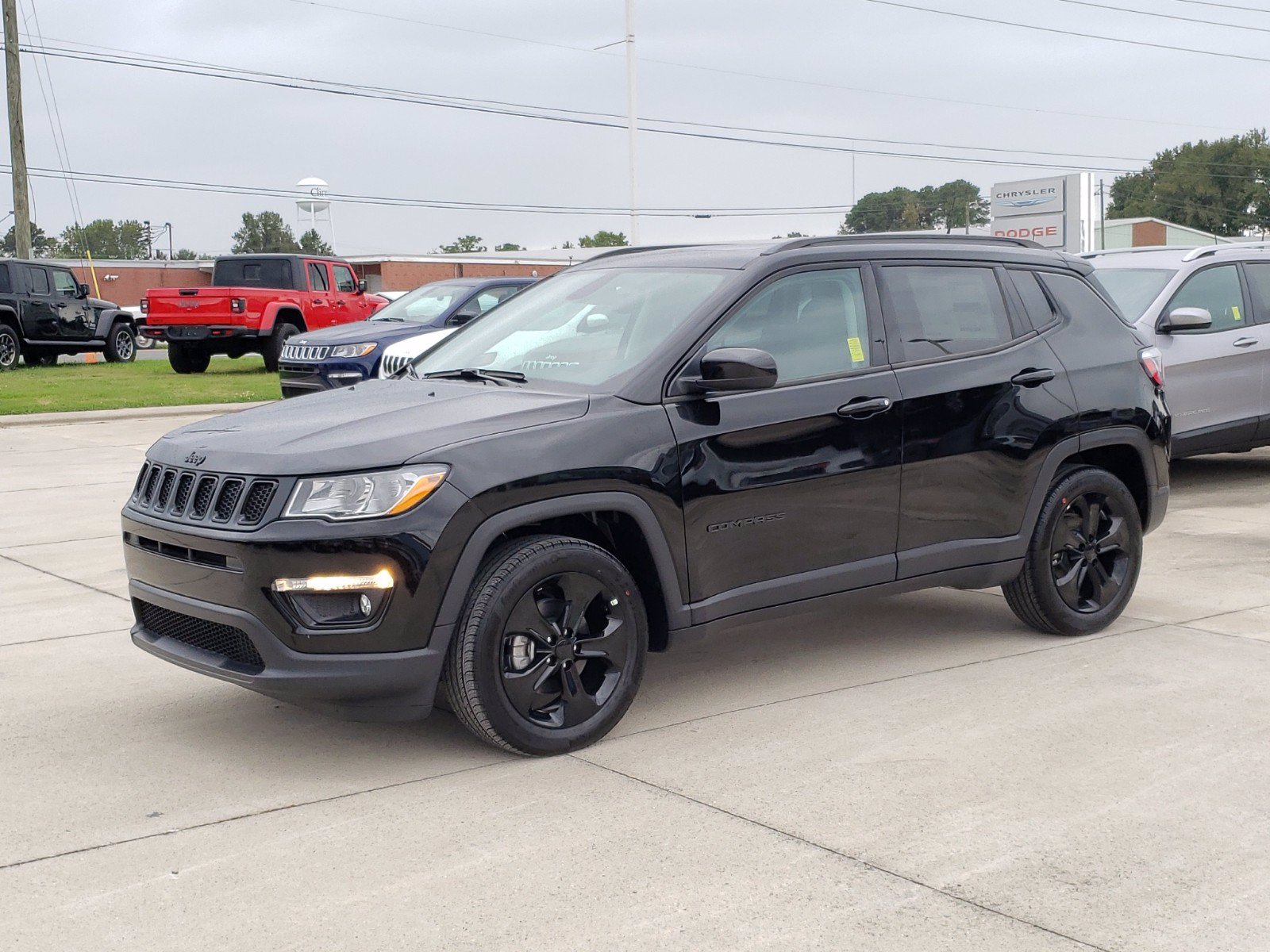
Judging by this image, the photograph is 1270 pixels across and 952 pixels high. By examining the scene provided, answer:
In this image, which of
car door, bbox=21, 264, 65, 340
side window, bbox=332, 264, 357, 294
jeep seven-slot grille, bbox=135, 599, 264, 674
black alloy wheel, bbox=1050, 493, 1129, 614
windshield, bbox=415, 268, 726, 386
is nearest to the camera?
jeep seven-slot grille, bbox=135, 599, 264, 674

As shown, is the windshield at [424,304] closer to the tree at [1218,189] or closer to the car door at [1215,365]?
the car door at [1215,365]

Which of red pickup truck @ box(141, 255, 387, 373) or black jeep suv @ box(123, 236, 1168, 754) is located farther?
red pickup truck @ box(141, 255, 387, 373)

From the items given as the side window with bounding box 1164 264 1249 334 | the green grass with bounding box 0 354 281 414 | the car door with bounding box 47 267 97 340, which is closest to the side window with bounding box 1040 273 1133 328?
the side window with bounding box 1164 264 1249 334

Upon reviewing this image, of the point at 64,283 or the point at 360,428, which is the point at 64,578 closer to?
the point at 360,428

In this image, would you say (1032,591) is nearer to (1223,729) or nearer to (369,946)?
(1223,729)

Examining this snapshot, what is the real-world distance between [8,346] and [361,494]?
75.6ft

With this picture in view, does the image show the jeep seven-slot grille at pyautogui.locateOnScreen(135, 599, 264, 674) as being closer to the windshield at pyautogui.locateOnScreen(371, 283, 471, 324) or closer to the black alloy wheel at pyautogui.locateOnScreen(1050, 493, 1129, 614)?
the black alloy wheel at pyautogui.locateOnScreen(1050, 493, 1129, 614)

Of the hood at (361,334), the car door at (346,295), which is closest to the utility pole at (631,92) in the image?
the car door at (346,295)

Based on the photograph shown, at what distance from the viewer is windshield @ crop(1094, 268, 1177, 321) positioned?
35.4 ft

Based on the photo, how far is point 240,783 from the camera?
456cm

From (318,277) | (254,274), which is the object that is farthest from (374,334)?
(254,274)

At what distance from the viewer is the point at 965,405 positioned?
585 centimetres

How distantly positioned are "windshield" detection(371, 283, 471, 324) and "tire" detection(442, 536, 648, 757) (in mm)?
11595

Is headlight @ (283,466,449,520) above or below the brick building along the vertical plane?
below
